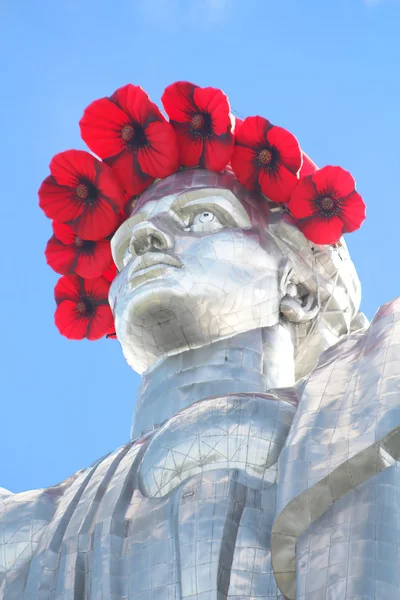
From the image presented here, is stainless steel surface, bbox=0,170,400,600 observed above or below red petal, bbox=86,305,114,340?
below

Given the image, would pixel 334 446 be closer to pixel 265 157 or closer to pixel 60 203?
pixel 265 157

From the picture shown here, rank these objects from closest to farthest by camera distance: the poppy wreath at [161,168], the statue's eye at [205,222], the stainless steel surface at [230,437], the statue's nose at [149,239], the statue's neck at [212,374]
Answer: the stainless steel surface at [230,437], the statue's neck at [212,374], the statue's nose at [149,239], the statue's eye at [205,222], the poppy wreath at [161,168]

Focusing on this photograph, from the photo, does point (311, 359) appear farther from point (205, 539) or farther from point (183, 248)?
point (205, 539)

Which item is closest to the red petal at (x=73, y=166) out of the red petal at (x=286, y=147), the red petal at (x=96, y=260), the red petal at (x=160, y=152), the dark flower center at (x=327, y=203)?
the red petal at (x=160, y=152)

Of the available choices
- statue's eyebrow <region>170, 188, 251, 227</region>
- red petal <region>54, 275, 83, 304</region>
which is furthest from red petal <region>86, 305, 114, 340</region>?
statue's eyebrow <region>170, 188, 251, 227</region>

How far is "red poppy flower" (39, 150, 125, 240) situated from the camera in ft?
43.0

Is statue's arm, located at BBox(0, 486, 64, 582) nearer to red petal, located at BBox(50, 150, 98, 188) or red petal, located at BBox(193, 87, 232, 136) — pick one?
red petal, located at BBox(50, 150, 98, 188)

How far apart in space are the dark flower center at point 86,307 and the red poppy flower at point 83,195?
0.69 metres

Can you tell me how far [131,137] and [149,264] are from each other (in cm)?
171

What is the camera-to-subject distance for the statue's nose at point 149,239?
1198 centimetres

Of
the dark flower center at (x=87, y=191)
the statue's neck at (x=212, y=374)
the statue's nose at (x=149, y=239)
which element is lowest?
the statue's neck at (x=212, y=374)

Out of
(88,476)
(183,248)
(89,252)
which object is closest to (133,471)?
(88,476)

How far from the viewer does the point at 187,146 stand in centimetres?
1303

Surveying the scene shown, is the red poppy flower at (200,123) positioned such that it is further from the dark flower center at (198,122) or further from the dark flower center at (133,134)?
the dark flower center at (133,134)
